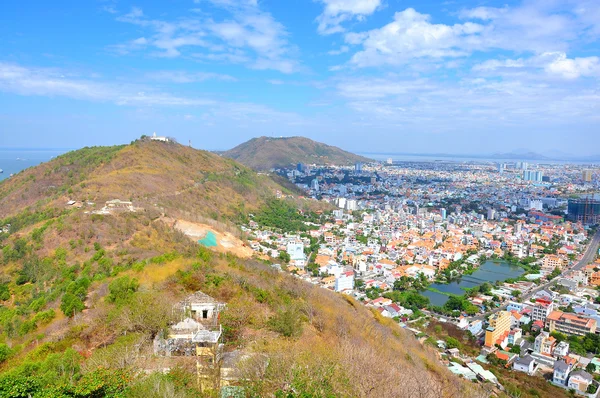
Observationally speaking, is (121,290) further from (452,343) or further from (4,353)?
(452,343)

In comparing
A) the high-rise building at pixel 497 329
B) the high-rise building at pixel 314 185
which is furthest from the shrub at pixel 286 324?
the high-rise building at pixel 314 185

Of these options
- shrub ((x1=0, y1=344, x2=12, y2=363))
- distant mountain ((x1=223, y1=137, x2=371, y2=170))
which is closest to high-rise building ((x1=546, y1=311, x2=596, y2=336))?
shrub ((x1=0, y1=344, x2=12, y2=363))

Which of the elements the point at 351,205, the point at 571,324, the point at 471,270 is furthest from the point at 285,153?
the point at 571,324

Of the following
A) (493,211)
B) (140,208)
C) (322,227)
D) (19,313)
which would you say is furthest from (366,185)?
(19,313)

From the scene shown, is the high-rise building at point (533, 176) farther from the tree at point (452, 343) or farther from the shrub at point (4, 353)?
the shrub at point (4, 353)

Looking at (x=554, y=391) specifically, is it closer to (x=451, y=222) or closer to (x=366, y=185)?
(x=451, y=222)

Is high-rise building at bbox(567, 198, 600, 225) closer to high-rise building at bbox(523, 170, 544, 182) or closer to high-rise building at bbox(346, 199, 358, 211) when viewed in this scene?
high-rise building at bbox(346, 199, 358, 211)
